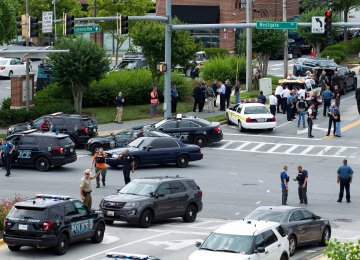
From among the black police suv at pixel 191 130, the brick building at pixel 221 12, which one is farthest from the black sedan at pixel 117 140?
the brick building at pixel 221 12

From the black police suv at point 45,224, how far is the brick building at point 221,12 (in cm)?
7260

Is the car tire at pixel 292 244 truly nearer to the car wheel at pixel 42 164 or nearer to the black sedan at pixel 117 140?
the car wheel at pixel 42 164

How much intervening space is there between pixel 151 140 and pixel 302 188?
860cm

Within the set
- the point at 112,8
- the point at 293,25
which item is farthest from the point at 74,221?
the point at 112,8

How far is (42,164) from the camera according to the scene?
39.6m

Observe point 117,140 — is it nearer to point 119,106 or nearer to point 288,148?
point 288,148

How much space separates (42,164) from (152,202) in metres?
11.1

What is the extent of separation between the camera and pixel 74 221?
25.2 metres

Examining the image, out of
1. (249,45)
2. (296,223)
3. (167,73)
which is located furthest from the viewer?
(249,45)

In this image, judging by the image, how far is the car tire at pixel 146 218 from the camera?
2919 cm

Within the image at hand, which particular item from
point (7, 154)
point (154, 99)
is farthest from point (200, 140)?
point (7, 154)

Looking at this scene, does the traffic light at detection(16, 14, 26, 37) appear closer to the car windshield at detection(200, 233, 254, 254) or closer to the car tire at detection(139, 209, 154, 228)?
the car tire at detection(139, 209, 154, 228)

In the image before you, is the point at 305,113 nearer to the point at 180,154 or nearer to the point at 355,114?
the point at 355,114

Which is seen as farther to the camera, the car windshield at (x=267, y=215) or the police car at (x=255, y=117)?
the police car at (x=255, y=117)
